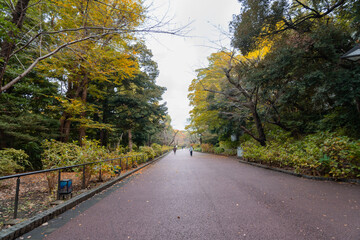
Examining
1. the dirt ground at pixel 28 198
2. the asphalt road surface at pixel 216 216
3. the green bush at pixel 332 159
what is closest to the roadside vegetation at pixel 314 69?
the green bush at pixel 332 159

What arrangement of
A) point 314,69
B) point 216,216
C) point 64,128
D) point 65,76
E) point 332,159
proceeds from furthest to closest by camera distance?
point 65,76
point 64,128
point 314,69
point 332,159
point 216,216

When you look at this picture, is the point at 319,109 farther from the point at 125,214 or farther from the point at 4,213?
the point at 4,213

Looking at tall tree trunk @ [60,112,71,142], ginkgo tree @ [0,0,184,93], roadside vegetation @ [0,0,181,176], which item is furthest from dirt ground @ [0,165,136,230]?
tall tree trunk @ [60,112,71,142]

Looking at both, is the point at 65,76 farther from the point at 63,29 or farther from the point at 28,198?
the point at 28,198

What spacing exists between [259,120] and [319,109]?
393 centimetres

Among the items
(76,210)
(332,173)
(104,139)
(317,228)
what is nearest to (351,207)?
(317,228)

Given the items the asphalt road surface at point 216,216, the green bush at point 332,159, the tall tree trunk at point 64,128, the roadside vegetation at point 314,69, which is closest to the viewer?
the asphalt road surface at point 216,216

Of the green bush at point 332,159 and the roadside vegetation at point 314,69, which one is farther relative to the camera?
the roadside vegetation at point 314,69

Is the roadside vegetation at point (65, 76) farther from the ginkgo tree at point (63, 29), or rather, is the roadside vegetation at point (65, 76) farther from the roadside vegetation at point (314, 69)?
the roadside vegetation at point (314, 69)

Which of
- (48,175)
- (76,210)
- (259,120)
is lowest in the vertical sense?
(76,210)

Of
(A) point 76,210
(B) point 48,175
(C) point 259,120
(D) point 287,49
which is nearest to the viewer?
(A) point 76,210

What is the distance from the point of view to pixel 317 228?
9.16ft

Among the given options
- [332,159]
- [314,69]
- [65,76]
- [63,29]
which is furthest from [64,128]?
[314,69]

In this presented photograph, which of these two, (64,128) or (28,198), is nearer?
(28,198)
